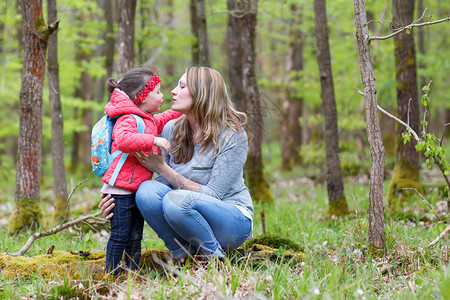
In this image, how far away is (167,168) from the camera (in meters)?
3.39

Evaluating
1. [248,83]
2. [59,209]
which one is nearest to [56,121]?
[59,209]

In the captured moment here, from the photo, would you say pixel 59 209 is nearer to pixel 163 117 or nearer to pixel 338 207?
pixel 163 117

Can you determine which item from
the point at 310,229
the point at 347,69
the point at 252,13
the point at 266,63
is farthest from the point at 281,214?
the point at 266,63

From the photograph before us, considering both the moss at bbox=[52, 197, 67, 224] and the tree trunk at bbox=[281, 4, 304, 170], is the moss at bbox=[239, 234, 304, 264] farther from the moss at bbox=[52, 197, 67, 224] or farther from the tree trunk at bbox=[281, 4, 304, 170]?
the tree trunk at bbox=[281, 4, 304, 170]

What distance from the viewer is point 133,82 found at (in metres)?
3.35

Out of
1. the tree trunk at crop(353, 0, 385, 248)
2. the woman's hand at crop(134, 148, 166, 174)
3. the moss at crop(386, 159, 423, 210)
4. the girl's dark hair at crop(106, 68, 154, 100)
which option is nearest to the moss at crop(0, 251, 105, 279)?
the woman's hand at crop(134, 148, 166, 174)

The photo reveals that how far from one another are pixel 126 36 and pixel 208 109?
144 inches

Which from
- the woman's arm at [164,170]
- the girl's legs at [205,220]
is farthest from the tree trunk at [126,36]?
the girl's legs at [205,220]

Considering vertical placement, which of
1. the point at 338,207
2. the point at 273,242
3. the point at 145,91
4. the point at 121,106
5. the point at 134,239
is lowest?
the point at 338,207

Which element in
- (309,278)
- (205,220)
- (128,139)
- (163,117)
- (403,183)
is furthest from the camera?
(403,183)

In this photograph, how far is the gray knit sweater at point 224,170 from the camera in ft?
11.0

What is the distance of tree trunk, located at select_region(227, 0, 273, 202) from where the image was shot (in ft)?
22.2

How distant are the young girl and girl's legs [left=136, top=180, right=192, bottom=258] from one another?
0.13 m

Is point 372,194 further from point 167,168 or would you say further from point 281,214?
point 281,214
